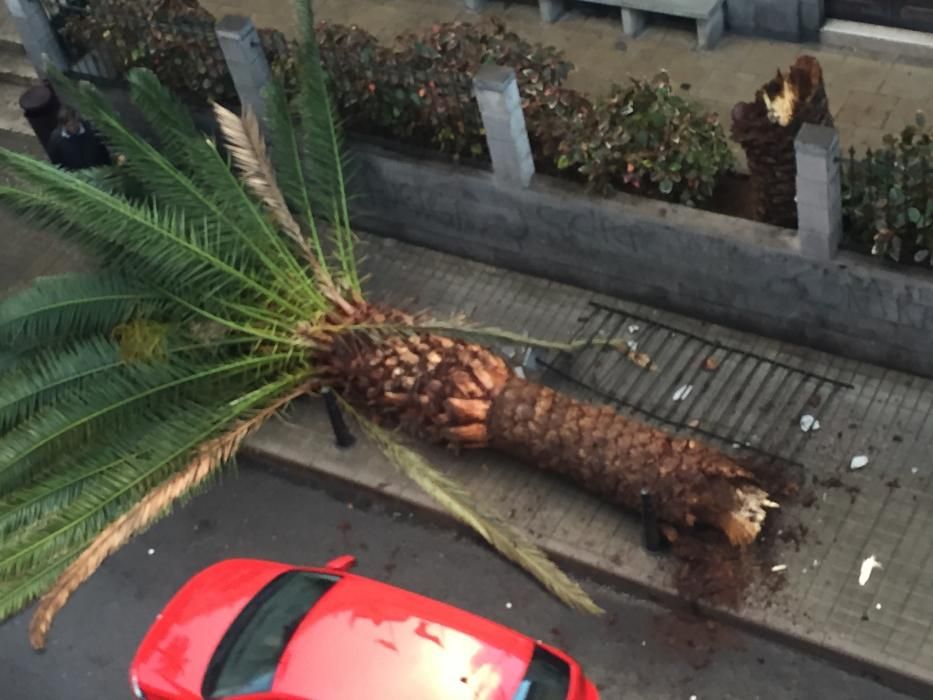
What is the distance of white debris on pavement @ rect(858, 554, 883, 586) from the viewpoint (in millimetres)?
8570

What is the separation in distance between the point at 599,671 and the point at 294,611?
2.09 meters

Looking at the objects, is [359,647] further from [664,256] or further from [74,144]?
[74,144]

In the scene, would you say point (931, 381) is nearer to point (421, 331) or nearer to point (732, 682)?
point (732, 682)

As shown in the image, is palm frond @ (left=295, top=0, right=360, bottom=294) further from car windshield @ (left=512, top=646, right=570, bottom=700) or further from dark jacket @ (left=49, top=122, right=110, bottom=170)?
car windshield @ (left=512, top=646, right=570, bottom=700)

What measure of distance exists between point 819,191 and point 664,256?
1538 millimetres

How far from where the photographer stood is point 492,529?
30.0 feet

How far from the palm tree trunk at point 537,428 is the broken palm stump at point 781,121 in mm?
2020

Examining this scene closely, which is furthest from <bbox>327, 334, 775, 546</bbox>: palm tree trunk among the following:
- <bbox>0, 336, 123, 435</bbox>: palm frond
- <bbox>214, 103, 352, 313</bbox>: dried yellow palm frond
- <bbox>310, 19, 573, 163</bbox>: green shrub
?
<bbox>310, 19, 573, 163</bbox>: green shrub

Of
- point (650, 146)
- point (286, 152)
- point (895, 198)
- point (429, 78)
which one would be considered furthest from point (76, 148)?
point (895, 198)

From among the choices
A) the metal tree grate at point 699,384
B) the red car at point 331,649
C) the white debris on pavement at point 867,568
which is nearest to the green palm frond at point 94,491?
the red car at point 331,649

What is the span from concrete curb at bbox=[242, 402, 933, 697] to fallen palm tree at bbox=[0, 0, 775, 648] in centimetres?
20

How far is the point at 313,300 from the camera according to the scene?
10.3 metres

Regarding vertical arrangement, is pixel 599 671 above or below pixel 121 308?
below

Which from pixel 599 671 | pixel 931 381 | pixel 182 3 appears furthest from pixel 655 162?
pixel 182 3
